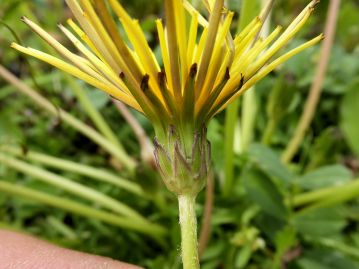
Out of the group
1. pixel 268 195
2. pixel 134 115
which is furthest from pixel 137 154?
pixel 268 195

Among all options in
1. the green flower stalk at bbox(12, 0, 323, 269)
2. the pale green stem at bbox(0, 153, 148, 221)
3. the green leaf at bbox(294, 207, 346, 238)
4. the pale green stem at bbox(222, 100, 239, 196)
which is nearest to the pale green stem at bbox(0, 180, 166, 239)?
the pale green stem at bbox(0, 153, 148, 221)

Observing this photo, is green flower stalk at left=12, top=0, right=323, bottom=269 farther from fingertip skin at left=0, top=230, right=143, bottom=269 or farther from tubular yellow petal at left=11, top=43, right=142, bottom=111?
fingertip skin at left=0, top=230, right=143, bottom=269

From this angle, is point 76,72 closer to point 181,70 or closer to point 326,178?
point 181,70

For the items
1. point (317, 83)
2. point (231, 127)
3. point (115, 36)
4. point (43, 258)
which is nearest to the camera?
point (115, 36)

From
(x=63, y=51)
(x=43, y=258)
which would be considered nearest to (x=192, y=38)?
(x=63, y=51)

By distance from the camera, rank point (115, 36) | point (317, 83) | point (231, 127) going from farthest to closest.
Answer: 1. point (317, 83)
2. point (231, 127)
3. point (115, 36)

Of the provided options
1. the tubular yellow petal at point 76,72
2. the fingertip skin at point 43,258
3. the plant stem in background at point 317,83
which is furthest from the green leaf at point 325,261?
the tubular yellow petal at point 76,72
